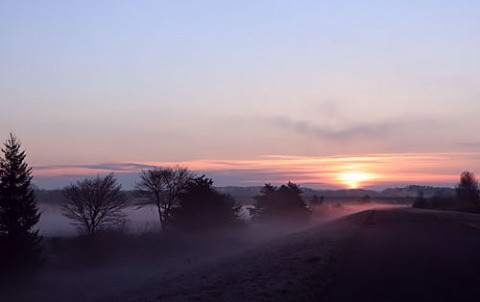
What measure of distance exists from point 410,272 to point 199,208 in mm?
42374

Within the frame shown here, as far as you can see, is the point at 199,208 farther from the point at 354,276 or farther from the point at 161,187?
the point at 354,276

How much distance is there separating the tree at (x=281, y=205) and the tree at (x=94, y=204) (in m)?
25.1

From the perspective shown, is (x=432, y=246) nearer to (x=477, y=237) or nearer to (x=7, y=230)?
(x=477, y=237)

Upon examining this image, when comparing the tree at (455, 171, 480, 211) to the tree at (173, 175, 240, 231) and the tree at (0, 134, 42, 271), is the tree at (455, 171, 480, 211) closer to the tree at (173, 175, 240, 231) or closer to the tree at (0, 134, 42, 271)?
the tree at (173, 175, 240, 231)

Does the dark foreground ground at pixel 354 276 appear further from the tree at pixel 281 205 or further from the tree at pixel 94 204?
the tree at pixel 281 205

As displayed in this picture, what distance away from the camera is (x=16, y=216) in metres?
36.2

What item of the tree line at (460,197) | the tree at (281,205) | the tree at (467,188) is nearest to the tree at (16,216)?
the tree at (281,205)

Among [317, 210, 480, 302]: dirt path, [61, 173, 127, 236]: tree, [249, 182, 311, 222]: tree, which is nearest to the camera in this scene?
[317, 210, 480, 302]: dirt path

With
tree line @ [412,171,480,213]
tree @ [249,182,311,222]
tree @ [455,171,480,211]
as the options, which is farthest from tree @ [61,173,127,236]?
tree @ [455,171,480,211]

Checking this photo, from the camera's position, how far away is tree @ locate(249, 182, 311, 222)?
7900cm

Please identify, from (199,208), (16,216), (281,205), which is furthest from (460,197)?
(16,216)

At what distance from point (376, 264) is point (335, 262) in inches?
56.0

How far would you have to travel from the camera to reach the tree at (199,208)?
56.9 meters

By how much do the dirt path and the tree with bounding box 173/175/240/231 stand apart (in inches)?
1275
